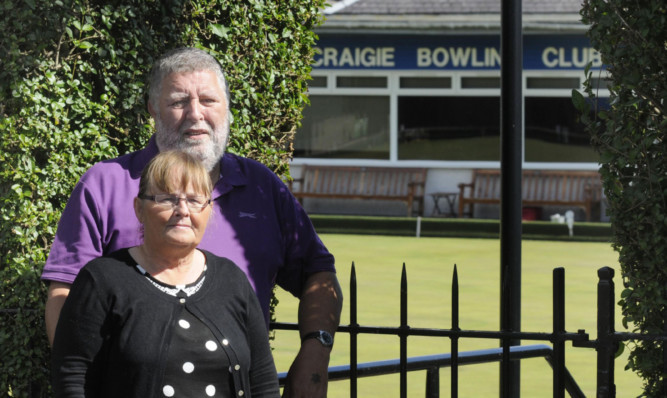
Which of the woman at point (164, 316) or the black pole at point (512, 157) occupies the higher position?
the black pole at point (512, 157)

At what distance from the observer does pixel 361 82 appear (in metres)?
22.7

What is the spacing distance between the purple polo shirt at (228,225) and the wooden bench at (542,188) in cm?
1735

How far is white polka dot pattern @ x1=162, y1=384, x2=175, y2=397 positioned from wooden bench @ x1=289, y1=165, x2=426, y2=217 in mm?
18858

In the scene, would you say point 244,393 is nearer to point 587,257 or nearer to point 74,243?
point 74,243

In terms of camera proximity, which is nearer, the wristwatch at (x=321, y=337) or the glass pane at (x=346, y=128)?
the wristwatch at (x=321, y=337)

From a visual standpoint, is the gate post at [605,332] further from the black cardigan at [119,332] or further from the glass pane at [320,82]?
the glass pane at [320,82]

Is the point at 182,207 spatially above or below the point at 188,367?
above

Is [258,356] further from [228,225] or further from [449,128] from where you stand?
[449,128]

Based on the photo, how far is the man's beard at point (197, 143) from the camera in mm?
3002

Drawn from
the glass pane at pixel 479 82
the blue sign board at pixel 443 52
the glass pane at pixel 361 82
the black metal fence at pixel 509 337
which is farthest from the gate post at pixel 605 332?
the glass pane at pixel 361 82

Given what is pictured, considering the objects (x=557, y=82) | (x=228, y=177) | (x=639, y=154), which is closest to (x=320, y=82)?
(x=557, y=82)

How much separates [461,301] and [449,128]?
11289 mm

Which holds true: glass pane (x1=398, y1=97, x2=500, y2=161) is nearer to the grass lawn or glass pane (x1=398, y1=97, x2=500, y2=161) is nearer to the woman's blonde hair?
the grass lawn

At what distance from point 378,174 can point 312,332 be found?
63.1 feet
